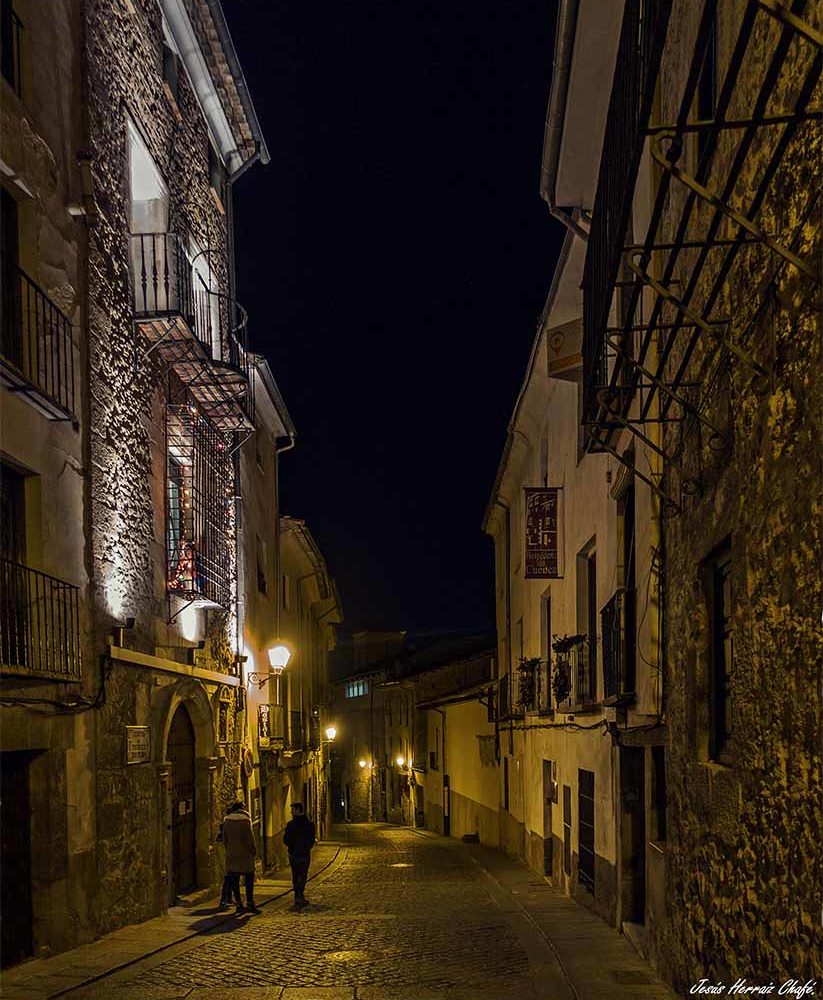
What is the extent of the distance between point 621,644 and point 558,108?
5.64 m

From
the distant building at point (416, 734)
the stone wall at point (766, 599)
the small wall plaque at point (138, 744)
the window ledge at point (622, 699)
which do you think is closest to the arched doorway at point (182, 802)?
the small wall plaque at point (138, 744)

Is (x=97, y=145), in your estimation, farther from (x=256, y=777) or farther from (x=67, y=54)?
(x=256, y=777)

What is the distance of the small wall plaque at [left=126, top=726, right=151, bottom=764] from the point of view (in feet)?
41.4

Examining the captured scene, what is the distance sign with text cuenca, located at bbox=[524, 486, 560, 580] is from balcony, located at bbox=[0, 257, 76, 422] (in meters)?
8.53

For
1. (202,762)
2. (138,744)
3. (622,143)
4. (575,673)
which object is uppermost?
(622,143)

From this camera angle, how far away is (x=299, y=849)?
1523cm

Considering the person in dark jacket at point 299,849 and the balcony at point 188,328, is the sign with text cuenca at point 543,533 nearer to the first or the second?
the balcony at point 188,328

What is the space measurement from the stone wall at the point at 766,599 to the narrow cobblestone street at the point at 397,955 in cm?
245

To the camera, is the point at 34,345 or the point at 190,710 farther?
the point at 190,710

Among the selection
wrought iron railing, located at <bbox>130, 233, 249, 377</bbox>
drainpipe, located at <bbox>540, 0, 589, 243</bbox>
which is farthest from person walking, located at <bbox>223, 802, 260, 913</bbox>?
drainpipe, located at <bbox>540, 0, 589, 243</bbox>

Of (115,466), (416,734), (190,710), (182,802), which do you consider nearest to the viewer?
(115,466)

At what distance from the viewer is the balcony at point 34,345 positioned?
32.6 feet

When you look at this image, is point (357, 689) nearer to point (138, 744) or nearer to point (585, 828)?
point (585, 828)

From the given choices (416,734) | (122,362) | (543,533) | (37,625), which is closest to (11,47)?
(122,362)
